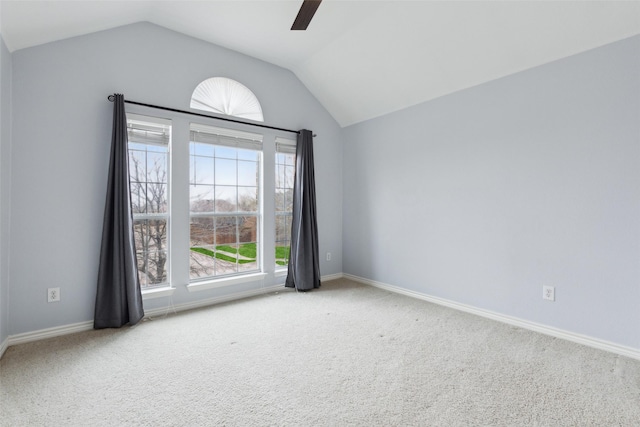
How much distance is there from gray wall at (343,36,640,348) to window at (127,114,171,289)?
2599mm

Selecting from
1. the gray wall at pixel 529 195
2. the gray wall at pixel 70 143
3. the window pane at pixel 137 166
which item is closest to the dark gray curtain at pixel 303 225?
the gray wall at pixel 529 195

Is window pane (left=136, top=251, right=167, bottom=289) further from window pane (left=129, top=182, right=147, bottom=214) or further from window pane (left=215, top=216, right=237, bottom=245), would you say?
window pane (left=215, top=216, right=237, bottom=245)

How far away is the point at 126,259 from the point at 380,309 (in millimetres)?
2495

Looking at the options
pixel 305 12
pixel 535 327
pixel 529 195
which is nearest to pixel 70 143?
pixel 305 12

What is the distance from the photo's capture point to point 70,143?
2.62m

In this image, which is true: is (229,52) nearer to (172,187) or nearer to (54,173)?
(172,187)

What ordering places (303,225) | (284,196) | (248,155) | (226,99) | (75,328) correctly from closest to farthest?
(75,328), (226,99), (248,155), (303,225), (284,196)

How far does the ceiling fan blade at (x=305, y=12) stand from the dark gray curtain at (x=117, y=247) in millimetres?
1697

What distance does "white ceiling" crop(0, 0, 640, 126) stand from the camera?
226 cm

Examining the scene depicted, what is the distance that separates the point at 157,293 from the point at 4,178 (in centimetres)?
A: 149

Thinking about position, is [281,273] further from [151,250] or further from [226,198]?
[151,250]

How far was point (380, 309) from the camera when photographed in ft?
10.6

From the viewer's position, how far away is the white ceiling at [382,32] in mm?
2264

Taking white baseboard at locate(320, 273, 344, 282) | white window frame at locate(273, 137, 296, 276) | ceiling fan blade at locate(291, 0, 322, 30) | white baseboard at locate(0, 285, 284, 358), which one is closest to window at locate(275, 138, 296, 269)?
white window frame at locate(273, 137, 296, 276)
